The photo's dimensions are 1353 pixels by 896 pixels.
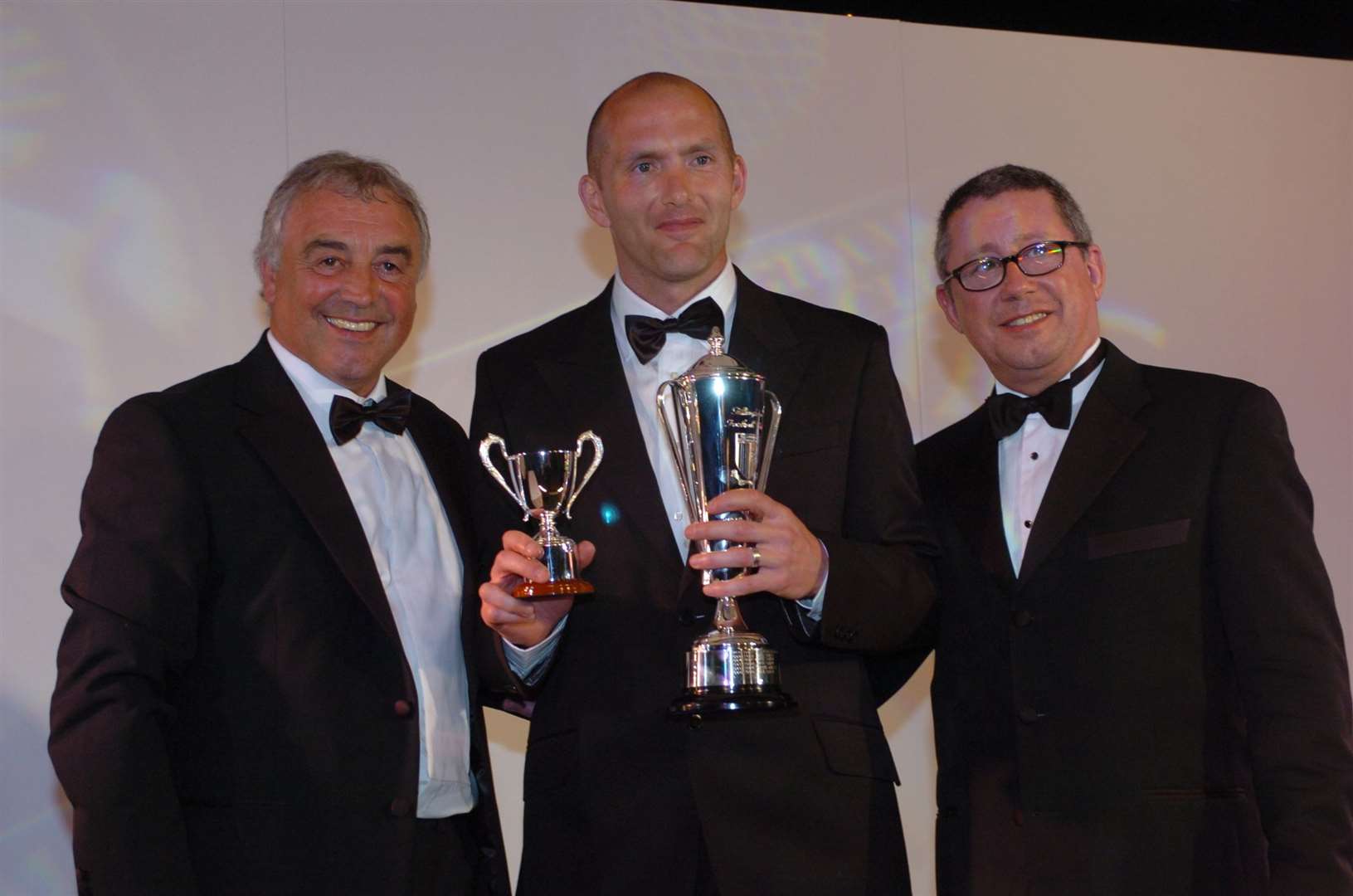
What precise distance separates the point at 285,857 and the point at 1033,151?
12.8 ft

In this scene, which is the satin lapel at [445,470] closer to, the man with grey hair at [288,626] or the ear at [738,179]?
the man with grey hair at [288,626]

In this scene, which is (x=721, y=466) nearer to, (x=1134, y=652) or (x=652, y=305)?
(x=652, y=305)

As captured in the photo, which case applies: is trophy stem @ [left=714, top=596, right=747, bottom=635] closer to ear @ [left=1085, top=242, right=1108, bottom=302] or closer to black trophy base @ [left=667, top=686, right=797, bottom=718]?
black trophy base @ [left=667, top=686, right=797, bottom=718]

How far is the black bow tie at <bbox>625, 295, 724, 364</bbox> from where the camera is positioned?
119 inches

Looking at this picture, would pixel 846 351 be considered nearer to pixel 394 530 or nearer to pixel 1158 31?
pixel 394 530

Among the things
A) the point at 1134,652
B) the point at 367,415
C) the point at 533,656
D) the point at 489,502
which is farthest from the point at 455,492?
the point at 1134,652

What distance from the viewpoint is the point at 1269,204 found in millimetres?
5652

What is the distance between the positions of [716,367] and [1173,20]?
155 inches

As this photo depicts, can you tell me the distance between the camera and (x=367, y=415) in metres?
3.11

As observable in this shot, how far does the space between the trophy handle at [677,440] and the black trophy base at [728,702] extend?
1.21 feet

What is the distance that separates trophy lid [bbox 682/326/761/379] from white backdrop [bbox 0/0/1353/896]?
211cm

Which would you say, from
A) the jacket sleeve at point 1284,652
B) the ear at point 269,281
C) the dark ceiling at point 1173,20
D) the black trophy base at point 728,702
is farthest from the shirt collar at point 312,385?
the dark ceiling at point 1173,20

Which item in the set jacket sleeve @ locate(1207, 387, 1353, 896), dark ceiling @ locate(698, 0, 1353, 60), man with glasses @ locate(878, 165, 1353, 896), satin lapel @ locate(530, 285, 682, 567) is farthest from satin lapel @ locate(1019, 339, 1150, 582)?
dark ceiling @ locate(698, 0, 1353, 60)

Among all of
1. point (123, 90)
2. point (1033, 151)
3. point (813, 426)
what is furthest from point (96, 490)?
point (1033, 151)
